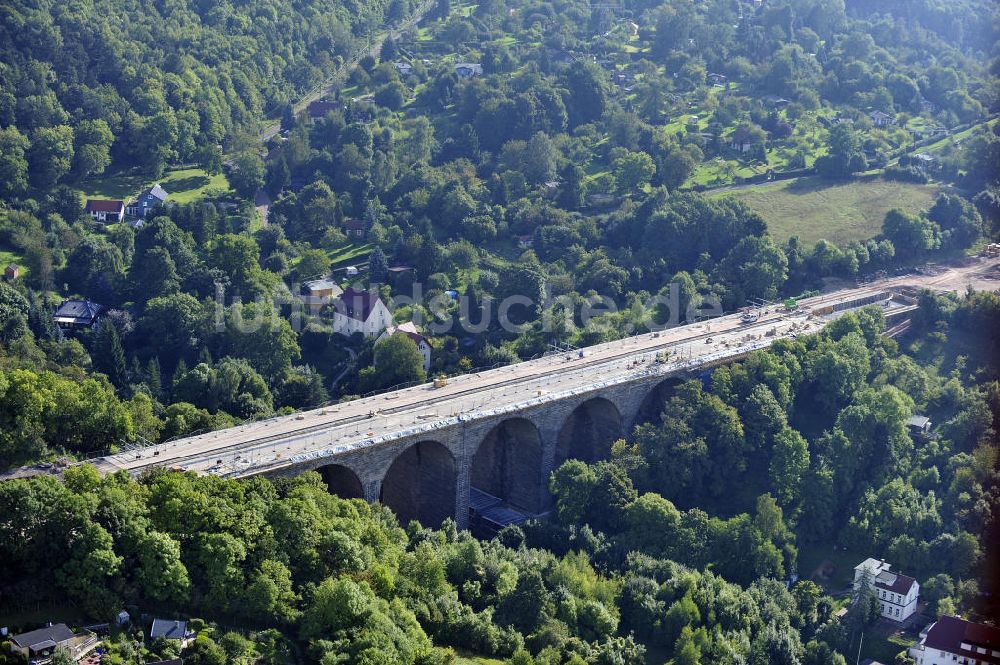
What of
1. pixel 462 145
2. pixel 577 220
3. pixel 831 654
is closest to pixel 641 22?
pixel 462 145

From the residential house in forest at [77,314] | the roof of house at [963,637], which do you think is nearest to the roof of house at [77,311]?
the residential house in forest at [77,314]

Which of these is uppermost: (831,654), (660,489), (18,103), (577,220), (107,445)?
(18,103)

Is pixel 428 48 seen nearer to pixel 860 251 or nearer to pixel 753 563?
pixel 860 251

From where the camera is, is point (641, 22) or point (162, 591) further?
point (641, 22)

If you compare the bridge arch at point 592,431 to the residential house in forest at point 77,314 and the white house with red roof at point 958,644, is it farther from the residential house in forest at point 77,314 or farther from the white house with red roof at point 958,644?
the residential house in forest at point 77,314

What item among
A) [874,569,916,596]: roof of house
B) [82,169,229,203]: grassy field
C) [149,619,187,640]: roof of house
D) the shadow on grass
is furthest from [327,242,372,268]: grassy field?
[149,619,187,640]: roof of house

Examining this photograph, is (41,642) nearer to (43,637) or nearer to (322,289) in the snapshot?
(43,637)
